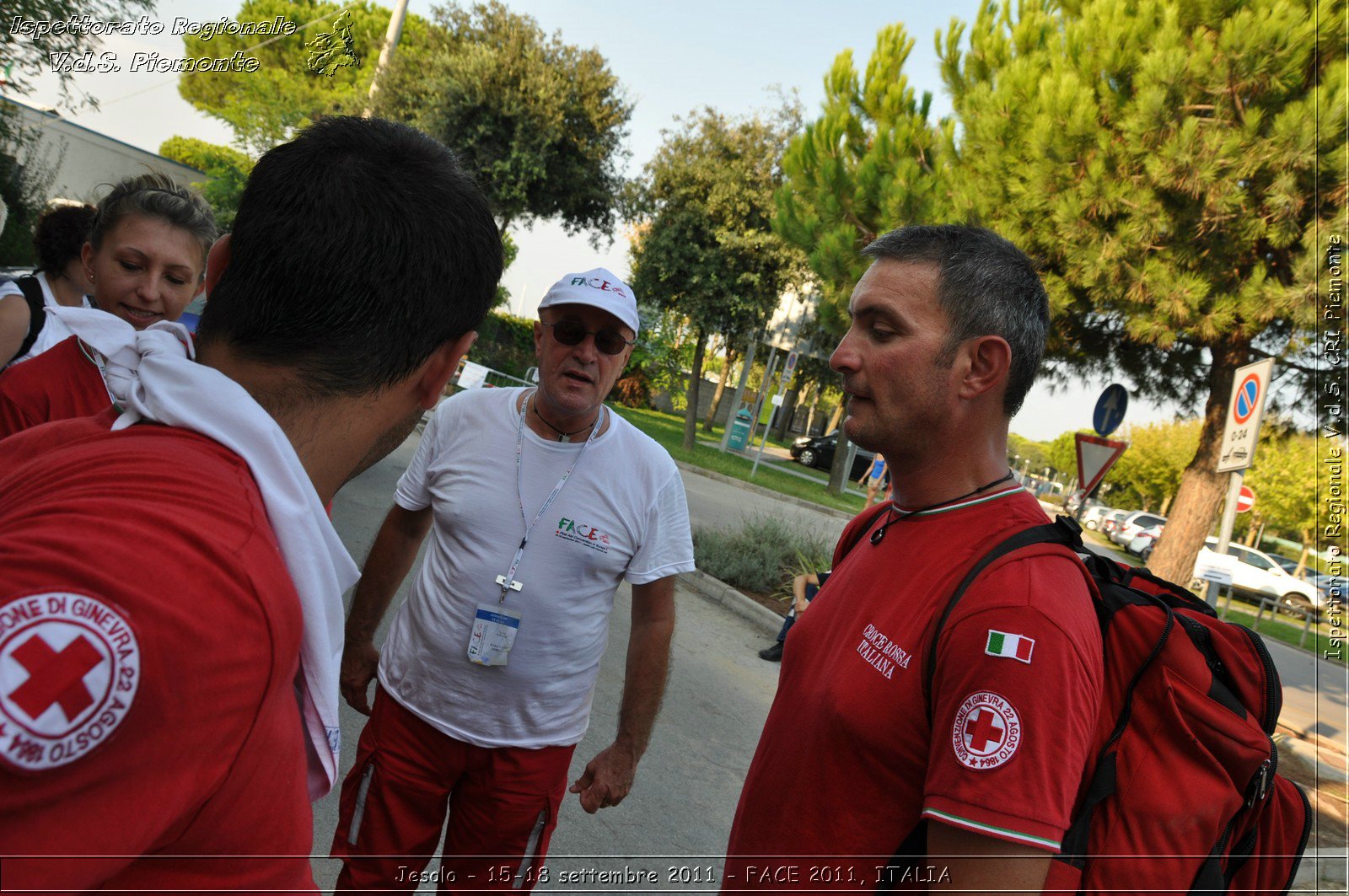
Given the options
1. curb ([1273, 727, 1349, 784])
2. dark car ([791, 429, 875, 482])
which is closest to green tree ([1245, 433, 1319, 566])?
dark car ([791, 429, 875, 482])

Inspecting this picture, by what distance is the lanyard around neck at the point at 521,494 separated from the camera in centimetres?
256

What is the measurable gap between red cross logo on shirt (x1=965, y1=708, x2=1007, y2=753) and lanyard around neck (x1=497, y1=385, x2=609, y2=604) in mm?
1549

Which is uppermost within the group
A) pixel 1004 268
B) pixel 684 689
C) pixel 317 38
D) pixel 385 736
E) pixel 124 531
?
pixel 317 38

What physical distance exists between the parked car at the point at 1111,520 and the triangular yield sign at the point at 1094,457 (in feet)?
112

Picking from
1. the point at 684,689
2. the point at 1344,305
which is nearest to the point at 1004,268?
the point at 684,689

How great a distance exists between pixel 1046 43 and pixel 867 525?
11533 millimetres

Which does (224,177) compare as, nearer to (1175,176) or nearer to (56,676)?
(1175,176)

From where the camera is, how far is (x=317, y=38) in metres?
5.99

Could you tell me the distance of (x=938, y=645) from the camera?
147 centimetres

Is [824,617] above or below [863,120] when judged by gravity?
below

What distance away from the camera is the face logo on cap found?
290 cm

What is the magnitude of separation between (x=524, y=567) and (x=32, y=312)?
5.96 feet

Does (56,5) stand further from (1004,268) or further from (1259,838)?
(1259,838)

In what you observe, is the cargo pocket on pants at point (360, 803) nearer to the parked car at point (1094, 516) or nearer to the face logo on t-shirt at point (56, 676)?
the face logo on t-shirt at point (56, 676)
